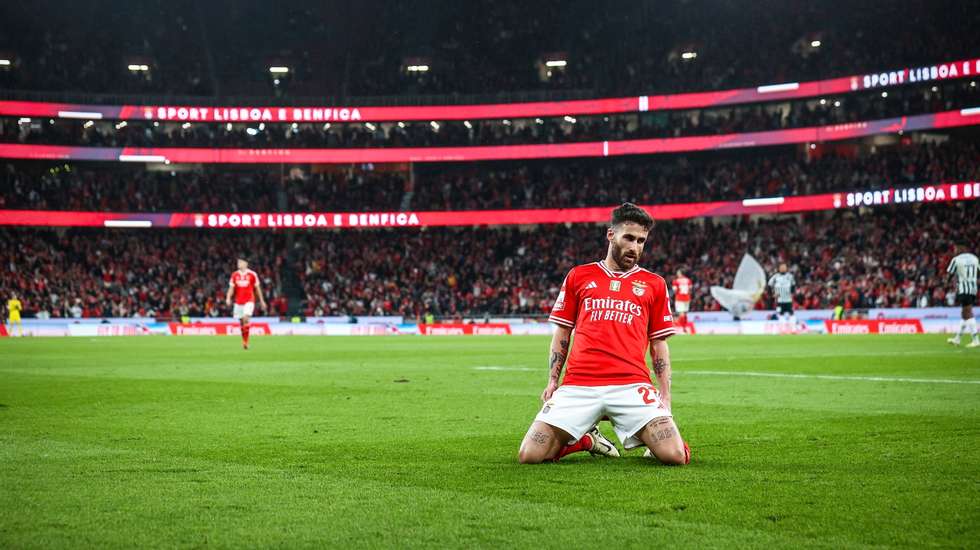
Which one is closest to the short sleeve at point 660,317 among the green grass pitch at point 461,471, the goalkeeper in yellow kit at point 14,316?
the green grass pitch at point 461,471

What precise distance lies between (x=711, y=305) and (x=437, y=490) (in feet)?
157

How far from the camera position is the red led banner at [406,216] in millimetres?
58469

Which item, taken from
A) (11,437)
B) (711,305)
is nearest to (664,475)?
(11,437)

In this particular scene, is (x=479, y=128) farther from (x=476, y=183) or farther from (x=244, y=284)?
(x=244, y=284)

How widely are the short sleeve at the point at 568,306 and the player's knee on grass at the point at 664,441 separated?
110 centimetres

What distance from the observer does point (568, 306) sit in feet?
27.9

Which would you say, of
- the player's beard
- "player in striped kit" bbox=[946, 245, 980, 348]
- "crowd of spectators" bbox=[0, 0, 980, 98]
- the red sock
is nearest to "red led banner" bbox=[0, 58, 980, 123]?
"crowd of spectators" bbox=[0, 0, 980, 98]

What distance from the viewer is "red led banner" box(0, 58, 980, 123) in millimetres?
59906

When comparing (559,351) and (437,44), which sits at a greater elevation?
(437,44)

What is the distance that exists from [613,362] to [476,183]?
59.8 meters

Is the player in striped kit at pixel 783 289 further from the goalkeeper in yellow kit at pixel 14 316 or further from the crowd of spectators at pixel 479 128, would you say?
the goalkeeper in yellow kit at pixel 14 316

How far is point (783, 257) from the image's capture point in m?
57.4

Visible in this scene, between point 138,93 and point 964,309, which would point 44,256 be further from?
point 964,309

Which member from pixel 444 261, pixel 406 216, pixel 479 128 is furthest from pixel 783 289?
pixel 479 128
